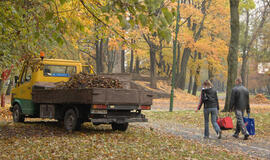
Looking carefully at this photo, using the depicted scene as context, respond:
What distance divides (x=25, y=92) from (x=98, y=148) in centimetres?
633

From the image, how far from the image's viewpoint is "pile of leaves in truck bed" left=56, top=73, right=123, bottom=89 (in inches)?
442

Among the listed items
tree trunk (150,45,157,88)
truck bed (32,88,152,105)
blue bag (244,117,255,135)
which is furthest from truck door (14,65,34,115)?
tree trunk (150,45,157,88)

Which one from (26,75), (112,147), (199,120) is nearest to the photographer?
(112,147)

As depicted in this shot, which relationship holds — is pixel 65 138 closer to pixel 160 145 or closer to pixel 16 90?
pixel 160 145

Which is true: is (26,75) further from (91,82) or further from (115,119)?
(115,119)

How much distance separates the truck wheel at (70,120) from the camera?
1133 centimetres

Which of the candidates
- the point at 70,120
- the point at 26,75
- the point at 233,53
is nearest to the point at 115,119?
the point at 70,120

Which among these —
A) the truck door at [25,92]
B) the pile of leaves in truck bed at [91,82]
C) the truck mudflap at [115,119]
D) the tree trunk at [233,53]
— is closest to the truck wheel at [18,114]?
the truck door at [25,92]

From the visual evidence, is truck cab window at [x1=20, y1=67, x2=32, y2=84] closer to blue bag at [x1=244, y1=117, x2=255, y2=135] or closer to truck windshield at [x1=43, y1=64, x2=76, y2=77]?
truck windshield at [x1=43, y1=64, x2=76, y2=77]

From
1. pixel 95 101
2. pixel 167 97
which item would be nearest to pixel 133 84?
pixel 167 97

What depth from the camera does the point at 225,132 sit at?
14562 millimetres

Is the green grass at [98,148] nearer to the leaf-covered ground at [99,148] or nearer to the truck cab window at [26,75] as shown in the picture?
the leaf-covered ground at [99,148]

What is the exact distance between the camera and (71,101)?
36.3 ft

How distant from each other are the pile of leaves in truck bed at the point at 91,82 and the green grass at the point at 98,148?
1437 mm
